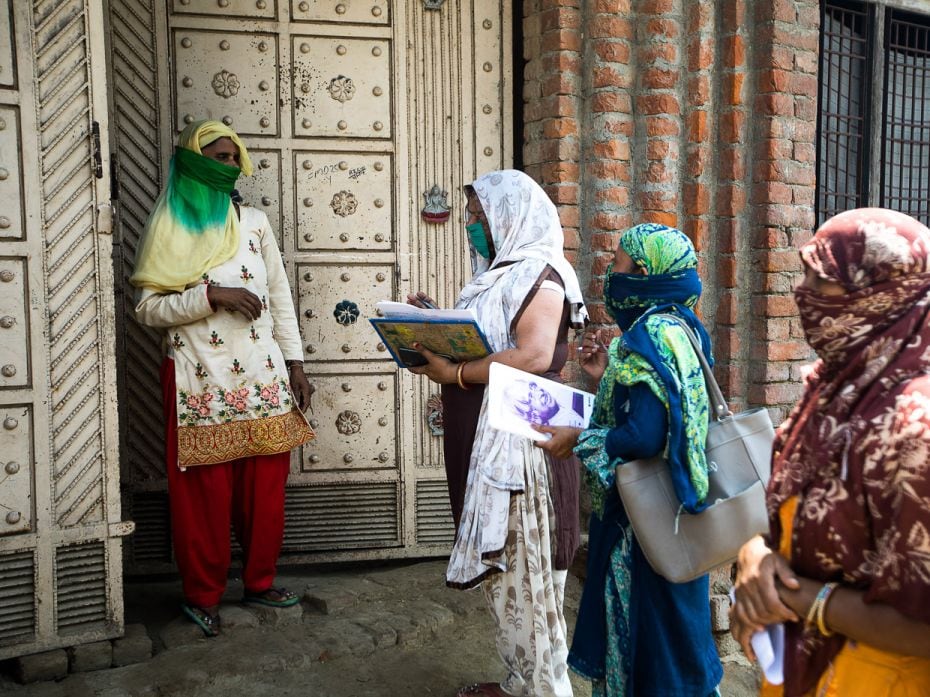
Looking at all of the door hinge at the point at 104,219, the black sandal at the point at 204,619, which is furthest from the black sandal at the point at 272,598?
the door hinge at the point at 104,219

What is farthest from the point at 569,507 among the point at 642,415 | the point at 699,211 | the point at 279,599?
the point at 699,211

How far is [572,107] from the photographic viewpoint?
13.6 feet

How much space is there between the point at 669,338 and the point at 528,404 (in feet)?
1.51

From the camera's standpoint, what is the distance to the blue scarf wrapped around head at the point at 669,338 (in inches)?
85.7

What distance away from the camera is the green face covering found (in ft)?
10.3

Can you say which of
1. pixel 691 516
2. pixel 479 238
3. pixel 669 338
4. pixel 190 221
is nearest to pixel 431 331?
pixel 479 238

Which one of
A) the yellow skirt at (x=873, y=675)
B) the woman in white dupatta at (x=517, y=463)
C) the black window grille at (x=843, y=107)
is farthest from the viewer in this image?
the black window grille at (x=843, y=107)

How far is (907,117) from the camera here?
4805 millimetres

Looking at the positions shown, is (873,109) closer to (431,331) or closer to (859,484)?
(431,331)

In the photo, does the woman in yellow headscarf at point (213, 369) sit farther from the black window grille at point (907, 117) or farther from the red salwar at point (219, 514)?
the black window grille at point (907, 117)

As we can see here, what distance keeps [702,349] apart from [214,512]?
2195mm

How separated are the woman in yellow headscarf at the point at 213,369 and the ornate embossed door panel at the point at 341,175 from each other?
429mm

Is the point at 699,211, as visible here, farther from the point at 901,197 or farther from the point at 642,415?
the point at 642,415

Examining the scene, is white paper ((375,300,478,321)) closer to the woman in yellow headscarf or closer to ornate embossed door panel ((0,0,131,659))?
the woman in yellow headscarf
